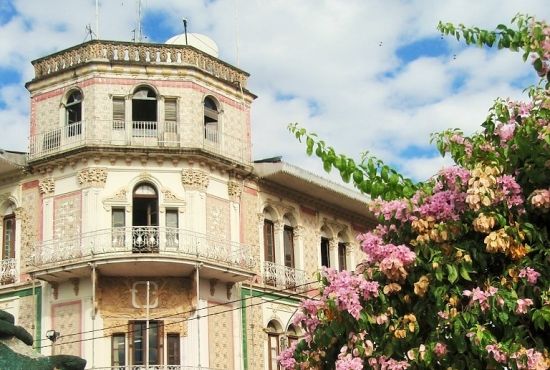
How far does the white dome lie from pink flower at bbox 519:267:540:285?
892 inches

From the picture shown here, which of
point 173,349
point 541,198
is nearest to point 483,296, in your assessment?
point 541,198

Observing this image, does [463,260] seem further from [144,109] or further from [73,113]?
[73,113]

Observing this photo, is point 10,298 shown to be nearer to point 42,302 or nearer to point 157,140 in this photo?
point 42,302

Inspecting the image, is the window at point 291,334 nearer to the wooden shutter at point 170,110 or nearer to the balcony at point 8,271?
the wooden shutter at point 170,110

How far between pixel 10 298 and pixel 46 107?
540 centimetres

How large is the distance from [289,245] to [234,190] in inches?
138

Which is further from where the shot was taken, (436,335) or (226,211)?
(226,211)

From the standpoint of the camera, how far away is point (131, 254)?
2694 centimetres

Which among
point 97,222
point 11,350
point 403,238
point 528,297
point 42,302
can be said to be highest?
point 97,222

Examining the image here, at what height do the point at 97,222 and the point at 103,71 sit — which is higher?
the point at 103,71

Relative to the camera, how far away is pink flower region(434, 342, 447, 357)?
A: 9.48 metres

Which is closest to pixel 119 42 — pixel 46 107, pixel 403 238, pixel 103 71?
pixel 103 71

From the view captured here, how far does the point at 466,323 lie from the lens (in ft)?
30.5

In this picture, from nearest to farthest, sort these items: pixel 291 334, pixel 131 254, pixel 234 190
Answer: pixel 131 254 → pixel 234 190 → pixel 291 334
